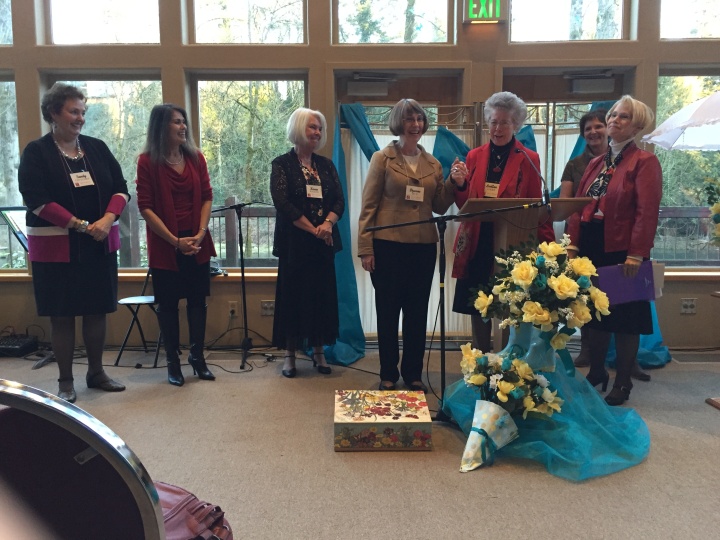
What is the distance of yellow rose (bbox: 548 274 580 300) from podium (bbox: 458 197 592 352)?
32 cm

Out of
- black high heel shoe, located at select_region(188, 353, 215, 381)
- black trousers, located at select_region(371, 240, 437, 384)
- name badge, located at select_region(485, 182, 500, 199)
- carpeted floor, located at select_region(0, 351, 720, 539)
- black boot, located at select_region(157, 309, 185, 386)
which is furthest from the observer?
black high heel shoe, located at select_region(188, 353, 215, 381)

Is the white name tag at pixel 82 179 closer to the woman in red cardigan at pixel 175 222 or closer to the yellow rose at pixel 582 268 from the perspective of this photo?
the woman in red cardigan at pixel 175 222

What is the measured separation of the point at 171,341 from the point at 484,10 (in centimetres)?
306

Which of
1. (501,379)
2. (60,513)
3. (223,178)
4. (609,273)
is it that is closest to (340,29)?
(223,178)

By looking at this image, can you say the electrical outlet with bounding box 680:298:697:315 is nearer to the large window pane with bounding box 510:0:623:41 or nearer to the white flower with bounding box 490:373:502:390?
the large window pane with bounding box 510:0:623:41

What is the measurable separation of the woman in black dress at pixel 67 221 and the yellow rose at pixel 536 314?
2.23m

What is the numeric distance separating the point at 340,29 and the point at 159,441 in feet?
10.2

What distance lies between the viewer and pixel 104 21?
4.20 metres

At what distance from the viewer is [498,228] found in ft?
8.99

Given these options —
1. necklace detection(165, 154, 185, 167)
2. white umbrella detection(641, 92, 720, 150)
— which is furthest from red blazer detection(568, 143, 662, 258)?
necklace detection(165, 154, 185, 167)

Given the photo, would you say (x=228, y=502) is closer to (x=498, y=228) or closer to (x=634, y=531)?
(x=634, y=531)

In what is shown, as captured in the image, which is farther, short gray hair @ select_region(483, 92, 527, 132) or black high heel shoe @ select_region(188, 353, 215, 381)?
black high heel shoe @ select_region(188, 353, 215, 381)

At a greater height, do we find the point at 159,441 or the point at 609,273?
the point at 609,273

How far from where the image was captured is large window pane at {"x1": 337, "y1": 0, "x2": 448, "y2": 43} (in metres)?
4.15
